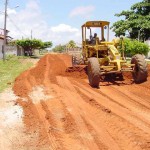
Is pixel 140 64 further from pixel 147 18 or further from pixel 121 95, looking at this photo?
pixel 147 18

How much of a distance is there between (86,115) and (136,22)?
113ft

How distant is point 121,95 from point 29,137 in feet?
19.4

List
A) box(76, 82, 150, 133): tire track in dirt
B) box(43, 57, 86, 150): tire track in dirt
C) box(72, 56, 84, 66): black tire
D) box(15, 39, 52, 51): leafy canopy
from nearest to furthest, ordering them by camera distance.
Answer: box(43, 57, 86, 150): tire track in dirt → box(76, 82, 150, 133): tire track in dirt → box(72, 56, 84, 66): black tire → box(15, 39, 52, 51): leafy canopy

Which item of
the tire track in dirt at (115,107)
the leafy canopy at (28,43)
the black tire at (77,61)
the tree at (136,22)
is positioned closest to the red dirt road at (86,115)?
the tire track in dirt at (115,107)

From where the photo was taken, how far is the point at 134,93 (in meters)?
13.5

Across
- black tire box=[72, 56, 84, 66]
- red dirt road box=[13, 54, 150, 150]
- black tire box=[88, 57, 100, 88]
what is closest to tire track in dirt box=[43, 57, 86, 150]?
red dirt road box=[13, 54, 150, 150]

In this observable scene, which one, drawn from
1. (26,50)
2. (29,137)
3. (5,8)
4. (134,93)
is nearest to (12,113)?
(29,137)

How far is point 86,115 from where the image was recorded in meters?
9.80

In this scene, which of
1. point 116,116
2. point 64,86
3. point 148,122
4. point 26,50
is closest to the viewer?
point 148,122

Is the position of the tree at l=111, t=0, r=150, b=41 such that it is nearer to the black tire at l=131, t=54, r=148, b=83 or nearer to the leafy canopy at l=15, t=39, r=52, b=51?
the leafy canopy at l=15, t=39, r=52, b=51

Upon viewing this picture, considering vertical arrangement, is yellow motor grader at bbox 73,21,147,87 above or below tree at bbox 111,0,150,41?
below

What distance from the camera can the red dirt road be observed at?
7535 mm

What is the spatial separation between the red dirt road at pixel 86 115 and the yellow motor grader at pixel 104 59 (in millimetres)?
542

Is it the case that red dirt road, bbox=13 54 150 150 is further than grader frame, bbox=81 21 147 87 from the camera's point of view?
No
